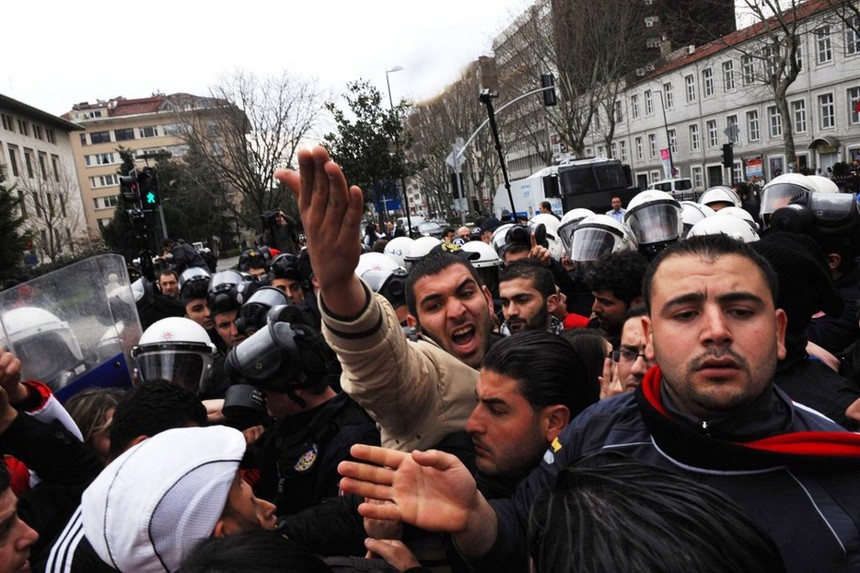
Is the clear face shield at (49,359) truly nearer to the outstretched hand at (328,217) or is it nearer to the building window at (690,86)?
the outstretched hand at (328,217)

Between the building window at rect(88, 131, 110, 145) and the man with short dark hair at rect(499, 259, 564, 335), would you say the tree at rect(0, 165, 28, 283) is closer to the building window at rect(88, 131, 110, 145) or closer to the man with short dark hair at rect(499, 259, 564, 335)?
the man with short dark hair at rect(499, 259, 564, 335)

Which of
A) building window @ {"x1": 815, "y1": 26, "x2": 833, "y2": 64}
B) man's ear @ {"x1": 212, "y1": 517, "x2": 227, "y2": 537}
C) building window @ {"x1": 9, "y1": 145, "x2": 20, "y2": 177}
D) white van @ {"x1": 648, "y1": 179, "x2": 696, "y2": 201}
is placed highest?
building window @ {"x1": 9, "y1": 145, "x2": 20, "y2": 177}

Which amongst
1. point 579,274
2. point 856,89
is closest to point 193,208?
point 856,89

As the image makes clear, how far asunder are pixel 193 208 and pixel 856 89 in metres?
46.1

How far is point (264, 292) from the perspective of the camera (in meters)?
4.48

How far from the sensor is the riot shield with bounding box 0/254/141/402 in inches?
137

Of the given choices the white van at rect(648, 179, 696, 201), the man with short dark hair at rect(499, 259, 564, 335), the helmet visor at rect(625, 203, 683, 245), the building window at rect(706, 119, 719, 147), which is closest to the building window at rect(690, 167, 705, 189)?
the building window at rect(706, 119, 719, 147)

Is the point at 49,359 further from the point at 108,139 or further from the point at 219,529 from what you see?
the point at 108,139

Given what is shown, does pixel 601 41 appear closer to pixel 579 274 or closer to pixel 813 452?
pixel 579 274

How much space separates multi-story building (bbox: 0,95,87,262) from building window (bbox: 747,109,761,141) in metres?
40.9

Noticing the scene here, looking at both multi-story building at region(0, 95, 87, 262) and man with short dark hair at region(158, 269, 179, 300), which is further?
multi-story building at region(0, 95, 87, 262)

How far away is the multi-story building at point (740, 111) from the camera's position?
3456cm

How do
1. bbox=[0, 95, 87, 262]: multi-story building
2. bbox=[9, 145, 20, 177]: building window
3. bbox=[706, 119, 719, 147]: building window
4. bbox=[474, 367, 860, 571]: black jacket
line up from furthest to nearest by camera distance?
bbox=[706, 119, 719, 147]: building window → bbox=[9, 145, 20, 177]: building window → bbox=[0, 95, 87, 262]: multi-story building → bbox=[474, 367, 860, 571]: black jacket

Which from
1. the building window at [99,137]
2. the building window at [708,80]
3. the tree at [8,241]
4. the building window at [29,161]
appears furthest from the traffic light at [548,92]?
the building window at [99,137]
